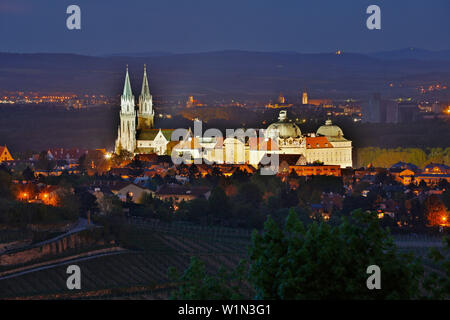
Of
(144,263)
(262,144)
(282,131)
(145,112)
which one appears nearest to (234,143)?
(262,144)

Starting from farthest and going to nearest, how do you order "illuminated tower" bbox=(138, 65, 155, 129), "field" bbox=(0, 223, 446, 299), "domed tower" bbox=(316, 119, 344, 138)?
"illuminated tower" bbox=(138, 65, 155, 129) → "domed tower" bbox=(316, 119, 344, 138) → "field" bbox=(0, 223, 446, 299)

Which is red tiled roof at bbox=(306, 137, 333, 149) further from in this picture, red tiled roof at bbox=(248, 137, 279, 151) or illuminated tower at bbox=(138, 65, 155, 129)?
illuminated tower at bbox=(138, 65, 155, 129)

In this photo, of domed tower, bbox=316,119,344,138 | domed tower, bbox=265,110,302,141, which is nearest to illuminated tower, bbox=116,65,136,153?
domed tower, bbox=265,110,302,141

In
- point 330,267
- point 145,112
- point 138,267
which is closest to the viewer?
point 330,267

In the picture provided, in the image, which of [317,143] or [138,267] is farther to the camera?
[317,143]

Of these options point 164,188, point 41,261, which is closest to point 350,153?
point 164,188

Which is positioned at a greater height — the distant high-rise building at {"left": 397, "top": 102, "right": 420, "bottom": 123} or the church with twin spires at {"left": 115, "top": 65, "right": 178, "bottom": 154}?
the distant high-rise building at {"left": 397, "top": 102, "right": 420, "bottom": 123}

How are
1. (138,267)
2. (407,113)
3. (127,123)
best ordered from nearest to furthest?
(138,267) < (127,123) < (407,113)

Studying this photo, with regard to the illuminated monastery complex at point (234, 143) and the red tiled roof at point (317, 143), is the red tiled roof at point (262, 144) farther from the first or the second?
the red tiled roof at point (317, 143)

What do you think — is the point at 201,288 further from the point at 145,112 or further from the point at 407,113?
the point at 407,113
